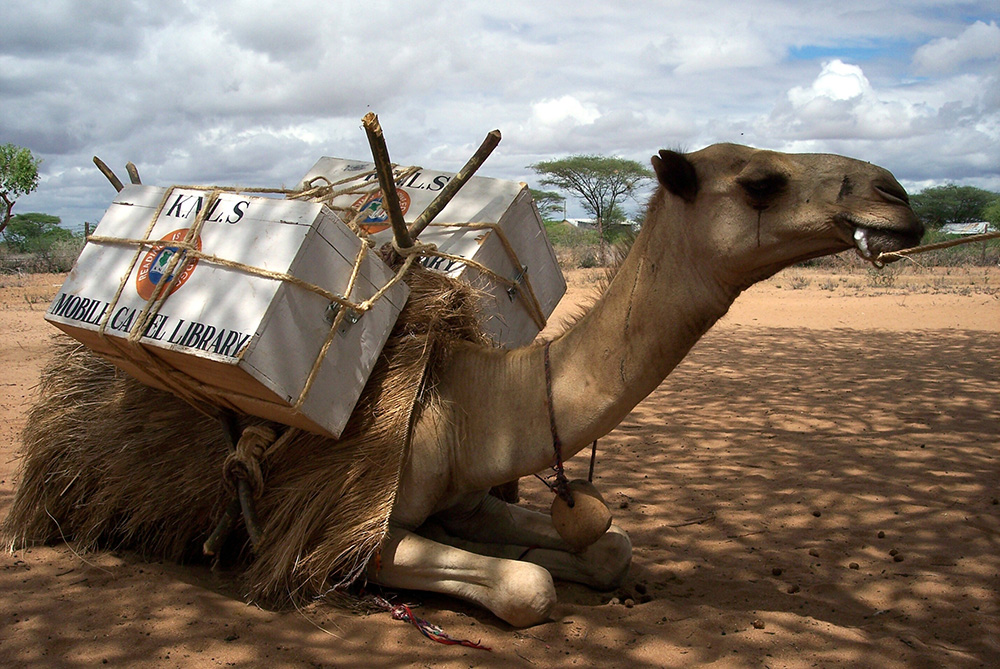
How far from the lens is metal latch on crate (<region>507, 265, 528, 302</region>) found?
4.02 meters

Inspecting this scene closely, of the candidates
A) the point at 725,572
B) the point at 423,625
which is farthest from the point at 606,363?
the point at 725,572

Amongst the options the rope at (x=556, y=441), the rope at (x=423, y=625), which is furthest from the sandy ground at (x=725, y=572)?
the rope at (x=556, y=441)

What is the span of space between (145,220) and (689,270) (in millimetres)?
2232

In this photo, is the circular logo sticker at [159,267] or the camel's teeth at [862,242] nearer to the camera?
the camel's teeth at [862,242]

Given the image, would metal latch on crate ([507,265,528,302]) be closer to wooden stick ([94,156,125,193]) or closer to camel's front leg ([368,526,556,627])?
camel's front leg ([368,526,556,627])

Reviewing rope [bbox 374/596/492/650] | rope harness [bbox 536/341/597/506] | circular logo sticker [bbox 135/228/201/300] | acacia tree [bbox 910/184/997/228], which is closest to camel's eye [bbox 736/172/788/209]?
rope harness [bbox 536/341/597/506]

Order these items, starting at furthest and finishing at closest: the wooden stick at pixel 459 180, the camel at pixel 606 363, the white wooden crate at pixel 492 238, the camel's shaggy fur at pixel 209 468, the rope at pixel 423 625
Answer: the white wooden crate at pixel 492 238 < the wooden stick at pixel 459 180 < the camel's shaggy fur at pixel 209 468 < the rope at pixel 423 625 < the camel at pixel 606 363

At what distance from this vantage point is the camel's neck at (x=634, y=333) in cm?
278

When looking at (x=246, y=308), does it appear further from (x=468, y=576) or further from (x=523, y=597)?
(x=523, y=597)

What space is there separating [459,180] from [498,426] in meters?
1.12

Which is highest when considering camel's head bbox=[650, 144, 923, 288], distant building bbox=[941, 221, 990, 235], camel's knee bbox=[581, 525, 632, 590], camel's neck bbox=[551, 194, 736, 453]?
distant building bbox=[941, 221, 990, 235]

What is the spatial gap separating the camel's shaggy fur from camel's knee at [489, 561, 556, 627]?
20.3 inches

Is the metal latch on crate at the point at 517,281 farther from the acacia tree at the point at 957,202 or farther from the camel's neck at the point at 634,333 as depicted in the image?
the acacia tree at the point at 957,202

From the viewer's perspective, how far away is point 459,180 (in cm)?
364
